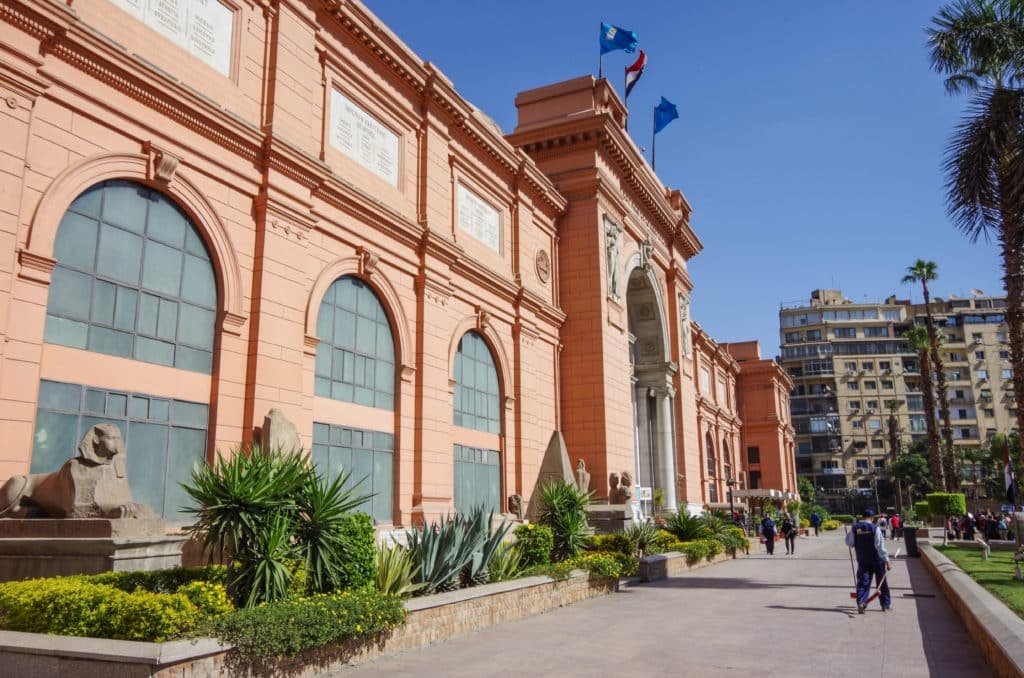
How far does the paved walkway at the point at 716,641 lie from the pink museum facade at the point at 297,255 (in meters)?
6.53

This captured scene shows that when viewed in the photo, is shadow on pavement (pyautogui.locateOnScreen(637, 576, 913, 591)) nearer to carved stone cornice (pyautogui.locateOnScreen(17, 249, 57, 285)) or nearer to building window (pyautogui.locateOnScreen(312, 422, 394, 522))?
building window (pyautogui.locateOnScreen(312, 422, 394, 522))

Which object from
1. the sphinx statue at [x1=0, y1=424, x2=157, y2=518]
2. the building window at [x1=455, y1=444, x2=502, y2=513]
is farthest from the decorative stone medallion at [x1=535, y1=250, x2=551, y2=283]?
the sphinx statue at [x1=0, y1=424, x2=157, y2=518]

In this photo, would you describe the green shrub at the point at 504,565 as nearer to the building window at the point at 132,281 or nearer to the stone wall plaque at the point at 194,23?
the building window at the point at 132,281

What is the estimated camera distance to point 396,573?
33.6ft

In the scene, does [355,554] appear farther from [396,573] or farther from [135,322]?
[135,322]

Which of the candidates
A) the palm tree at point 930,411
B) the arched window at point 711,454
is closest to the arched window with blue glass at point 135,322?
the palm tree at point 930,411

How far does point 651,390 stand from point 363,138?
69.7ft

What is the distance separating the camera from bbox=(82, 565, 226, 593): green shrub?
7.88m

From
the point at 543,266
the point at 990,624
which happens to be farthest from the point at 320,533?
the point at 543,266

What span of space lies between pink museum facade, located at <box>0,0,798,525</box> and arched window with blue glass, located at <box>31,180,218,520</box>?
0.04 m

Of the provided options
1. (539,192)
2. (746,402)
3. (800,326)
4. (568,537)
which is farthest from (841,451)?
(568,537)

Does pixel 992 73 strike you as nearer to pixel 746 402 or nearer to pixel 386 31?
pixel 386 31

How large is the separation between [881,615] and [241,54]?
1525cm

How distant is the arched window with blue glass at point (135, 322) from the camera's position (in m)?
11.3
